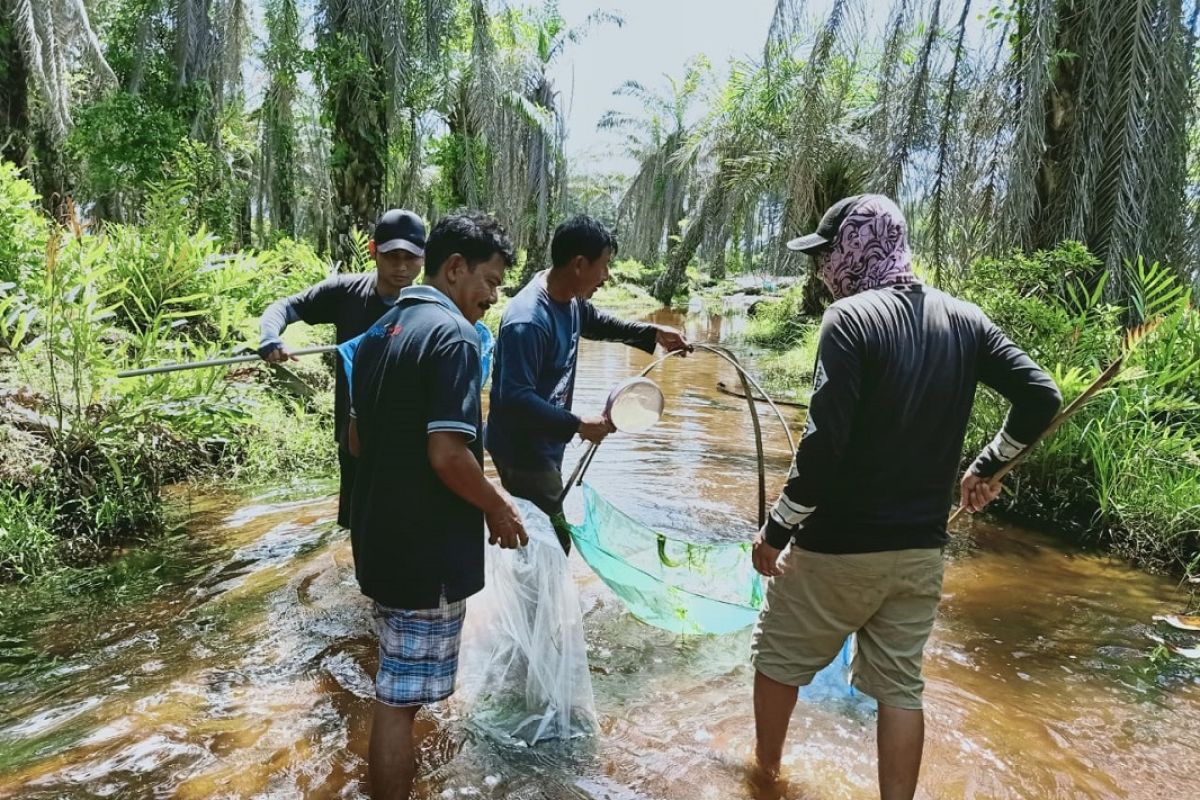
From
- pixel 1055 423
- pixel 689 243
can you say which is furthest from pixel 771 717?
pixel 689 243

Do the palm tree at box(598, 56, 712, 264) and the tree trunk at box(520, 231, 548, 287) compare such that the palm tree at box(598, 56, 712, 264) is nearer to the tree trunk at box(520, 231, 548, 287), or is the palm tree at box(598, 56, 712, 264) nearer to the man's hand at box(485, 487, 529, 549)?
the tree trunk at box(520, 231, 548, 287)

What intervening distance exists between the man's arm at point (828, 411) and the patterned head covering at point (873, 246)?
215mm

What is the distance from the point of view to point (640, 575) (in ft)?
9.62

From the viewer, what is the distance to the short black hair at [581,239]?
115 inches

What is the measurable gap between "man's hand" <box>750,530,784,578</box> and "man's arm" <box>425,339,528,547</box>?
0.84 m

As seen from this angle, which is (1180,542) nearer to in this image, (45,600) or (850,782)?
(850,782)

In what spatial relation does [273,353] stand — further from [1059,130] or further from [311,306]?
[1059,130]

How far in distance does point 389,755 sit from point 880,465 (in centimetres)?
159

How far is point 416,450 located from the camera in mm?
2049

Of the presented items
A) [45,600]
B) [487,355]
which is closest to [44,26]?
[45,600]

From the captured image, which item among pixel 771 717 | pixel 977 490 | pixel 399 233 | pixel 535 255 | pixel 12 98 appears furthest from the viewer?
pixel 535 255

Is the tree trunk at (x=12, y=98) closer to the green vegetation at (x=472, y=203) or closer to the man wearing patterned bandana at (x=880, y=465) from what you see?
the green vegetation at (x=472, y=203)

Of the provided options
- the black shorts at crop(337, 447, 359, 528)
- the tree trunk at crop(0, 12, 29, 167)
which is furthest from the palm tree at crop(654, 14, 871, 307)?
the tree trunk at crop(0, 12, 29, 167)

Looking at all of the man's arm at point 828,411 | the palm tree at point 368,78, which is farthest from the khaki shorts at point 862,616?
the palm tree at point 368,78
